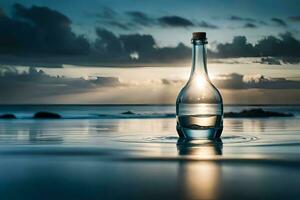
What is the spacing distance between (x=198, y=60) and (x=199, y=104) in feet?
0.92

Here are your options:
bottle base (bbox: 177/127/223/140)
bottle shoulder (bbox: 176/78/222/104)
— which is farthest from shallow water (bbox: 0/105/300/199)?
bottle shoulder (bbox: 176/78/222/104)

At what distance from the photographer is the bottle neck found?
11.5 ft

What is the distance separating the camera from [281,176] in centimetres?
197

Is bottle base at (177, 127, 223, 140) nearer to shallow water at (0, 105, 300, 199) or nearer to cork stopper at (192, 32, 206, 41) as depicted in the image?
shallow water at (0, 105, 300, 199)

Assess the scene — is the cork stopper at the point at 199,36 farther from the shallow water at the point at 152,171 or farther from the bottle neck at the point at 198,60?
the shallow water at the point at 152,171

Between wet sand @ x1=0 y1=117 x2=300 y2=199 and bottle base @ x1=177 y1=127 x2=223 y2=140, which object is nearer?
wet sand @ x1=0 y1=117 x2=300 y2=199

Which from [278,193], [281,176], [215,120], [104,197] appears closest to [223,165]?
[281,176]

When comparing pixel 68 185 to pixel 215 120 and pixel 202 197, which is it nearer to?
pixel 202 197

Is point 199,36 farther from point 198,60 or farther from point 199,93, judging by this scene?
point 199,93

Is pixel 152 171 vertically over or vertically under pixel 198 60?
under

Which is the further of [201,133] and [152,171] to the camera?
[201,133]

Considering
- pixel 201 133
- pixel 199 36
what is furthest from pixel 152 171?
pixel 199 36

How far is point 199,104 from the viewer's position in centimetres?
343

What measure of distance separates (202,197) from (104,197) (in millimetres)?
262
